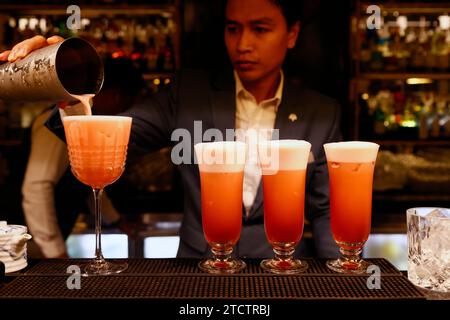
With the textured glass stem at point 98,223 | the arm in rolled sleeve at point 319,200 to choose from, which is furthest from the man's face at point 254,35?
the textured glass stem at point 98,223

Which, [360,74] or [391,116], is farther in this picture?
[391,116]

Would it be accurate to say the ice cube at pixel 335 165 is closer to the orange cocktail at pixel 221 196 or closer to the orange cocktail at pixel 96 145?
the orange cocktail at pixel 221 196

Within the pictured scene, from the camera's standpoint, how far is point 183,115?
85.4 inches

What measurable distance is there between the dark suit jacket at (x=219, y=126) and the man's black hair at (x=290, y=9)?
0.92 ft

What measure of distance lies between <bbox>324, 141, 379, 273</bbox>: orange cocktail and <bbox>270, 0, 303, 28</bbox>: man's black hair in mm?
966

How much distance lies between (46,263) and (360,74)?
120 inches

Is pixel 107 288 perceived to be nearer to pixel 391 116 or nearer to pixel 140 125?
pixel 140 125

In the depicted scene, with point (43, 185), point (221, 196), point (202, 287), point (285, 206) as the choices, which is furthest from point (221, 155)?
point (43, 185)

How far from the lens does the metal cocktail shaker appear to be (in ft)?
4.28

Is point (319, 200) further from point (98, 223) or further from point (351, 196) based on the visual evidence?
point (98, 223)

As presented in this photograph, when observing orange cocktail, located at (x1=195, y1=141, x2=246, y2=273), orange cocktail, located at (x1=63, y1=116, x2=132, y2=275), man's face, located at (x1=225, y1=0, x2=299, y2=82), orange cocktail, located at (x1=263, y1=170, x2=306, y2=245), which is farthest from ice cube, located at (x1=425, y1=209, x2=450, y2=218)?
man's face, located at (x1=225, y1=0, x2=299, y2=82)

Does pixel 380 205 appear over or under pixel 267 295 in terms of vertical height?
under

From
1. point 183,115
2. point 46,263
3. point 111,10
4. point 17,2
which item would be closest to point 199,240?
point 183,115

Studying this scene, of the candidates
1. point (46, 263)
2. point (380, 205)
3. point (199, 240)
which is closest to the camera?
point (46, 263)
